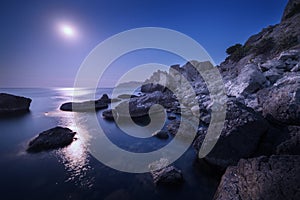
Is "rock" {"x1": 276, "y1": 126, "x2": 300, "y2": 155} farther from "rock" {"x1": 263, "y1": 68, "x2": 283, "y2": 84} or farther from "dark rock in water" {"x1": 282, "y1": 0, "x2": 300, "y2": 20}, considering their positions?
"dark rock in water" {"x1": 282, "y1": 0, "x2": 300, "y2": 20}

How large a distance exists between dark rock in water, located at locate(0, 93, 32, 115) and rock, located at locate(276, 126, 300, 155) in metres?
26.6

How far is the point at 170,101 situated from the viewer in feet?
73.7

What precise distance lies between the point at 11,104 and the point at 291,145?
27.9m

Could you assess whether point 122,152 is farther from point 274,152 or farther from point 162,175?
point 274,152

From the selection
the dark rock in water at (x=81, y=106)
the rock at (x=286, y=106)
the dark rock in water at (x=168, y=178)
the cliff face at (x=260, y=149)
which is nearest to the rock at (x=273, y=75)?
the cliff face at (x=260, y=149)

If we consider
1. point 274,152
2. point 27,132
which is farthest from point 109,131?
point 274,152

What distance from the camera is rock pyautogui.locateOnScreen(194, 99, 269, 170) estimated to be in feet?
18.1

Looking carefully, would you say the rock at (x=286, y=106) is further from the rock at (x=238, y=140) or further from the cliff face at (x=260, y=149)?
the rock at (x=238, y=140)

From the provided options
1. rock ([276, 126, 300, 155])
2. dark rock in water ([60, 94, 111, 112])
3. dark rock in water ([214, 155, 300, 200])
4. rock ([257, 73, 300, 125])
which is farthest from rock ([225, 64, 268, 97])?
dark rock in water ([60, 94, 111, 112])

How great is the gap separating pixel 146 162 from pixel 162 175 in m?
1.85

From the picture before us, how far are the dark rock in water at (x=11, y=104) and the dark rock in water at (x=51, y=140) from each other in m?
14.4

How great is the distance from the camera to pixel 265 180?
3121mm

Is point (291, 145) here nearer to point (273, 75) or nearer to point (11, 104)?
point (273, 75)

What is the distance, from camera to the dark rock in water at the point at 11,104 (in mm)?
17672
